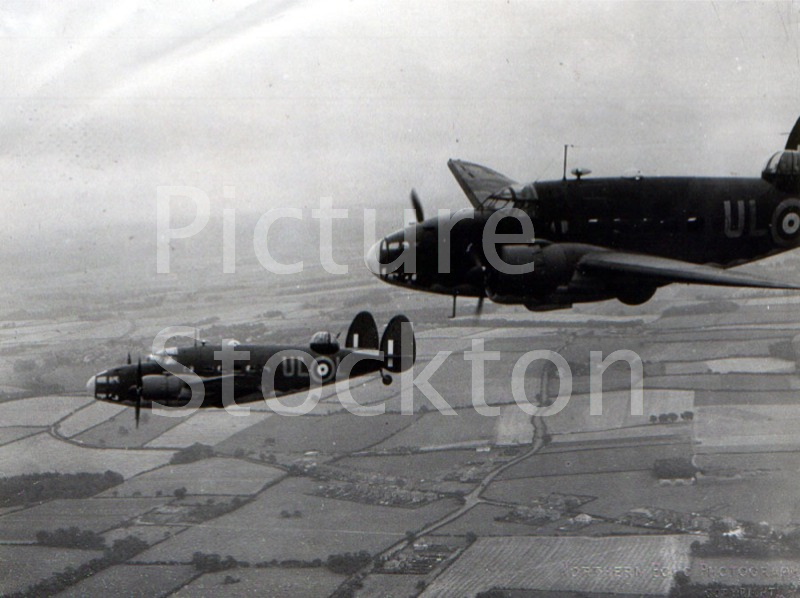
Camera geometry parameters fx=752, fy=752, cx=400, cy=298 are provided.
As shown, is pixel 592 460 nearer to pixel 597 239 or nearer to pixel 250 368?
pixel 597 239


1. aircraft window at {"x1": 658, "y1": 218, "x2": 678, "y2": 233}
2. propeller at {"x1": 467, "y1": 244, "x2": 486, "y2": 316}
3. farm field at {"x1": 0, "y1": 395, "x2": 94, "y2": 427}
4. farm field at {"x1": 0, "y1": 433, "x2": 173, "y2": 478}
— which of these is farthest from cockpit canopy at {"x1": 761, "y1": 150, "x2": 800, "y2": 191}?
farm field at {"x1": 0, "y1": 395, "x2": 94, "y2": 427}

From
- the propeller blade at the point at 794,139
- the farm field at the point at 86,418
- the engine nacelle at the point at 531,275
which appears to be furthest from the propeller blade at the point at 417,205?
the farm field at the point at 86,418

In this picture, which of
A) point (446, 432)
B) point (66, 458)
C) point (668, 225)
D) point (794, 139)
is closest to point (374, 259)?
point (668, 225)

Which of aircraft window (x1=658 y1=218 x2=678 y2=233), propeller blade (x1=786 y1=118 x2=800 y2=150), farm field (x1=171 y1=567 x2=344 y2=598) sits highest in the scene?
propeller blade (x1=786 y1=118 x2=800 y2=150)

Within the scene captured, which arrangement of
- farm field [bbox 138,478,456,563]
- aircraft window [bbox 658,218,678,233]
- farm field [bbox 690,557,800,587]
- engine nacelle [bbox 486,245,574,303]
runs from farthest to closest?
farm field [bbox 138,478,456,563] < farm field [bbox 690,557,800,587] < aircraft window [bbox 658,218,678,233] < engine nacelle [bbox 486,245,574,303]

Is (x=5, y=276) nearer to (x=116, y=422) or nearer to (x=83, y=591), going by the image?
(x=116, y=422)

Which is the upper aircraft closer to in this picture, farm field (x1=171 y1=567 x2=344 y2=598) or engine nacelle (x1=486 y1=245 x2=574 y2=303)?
engine nacelle (x1=486 y1=245 x2=574 y2=303)

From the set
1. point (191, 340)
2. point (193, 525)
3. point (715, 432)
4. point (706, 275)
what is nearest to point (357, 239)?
point (191, 340)
